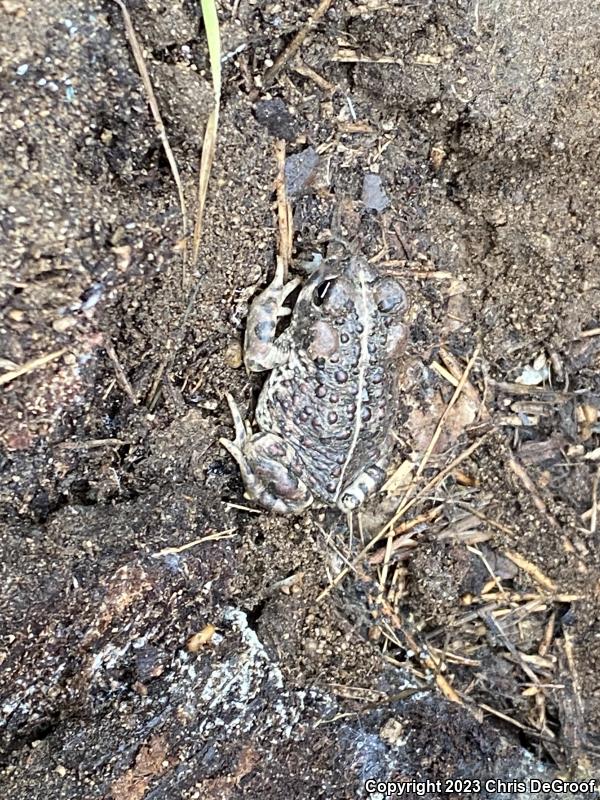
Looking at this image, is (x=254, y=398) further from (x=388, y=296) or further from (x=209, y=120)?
(x=209, y=120)

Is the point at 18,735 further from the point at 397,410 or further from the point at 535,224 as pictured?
the point at 535,224

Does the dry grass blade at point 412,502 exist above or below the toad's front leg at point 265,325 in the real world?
below

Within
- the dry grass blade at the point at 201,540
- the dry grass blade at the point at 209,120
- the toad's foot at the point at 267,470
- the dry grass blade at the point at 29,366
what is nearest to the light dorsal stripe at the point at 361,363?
the toad's foot at the point at 267,470

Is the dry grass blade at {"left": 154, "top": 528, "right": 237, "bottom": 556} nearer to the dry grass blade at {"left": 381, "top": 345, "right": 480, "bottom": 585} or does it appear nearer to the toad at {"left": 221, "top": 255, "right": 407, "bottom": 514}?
the toad at {"left": 221, "top": 255, "right": 407, "bottom": 514}

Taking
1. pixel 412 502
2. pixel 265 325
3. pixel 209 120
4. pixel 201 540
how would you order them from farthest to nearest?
pixel 412 502
pixel 265 325
pixel 201 540
pixel 209 120

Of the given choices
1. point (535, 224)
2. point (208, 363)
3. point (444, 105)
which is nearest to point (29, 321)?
point (208, 363)

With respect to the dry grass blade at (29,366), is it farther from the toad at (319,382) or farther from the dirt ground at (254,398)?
the toad at (319,382)

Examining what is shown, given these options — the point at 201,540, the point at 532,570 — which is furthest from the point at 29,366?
the point at 532,570
